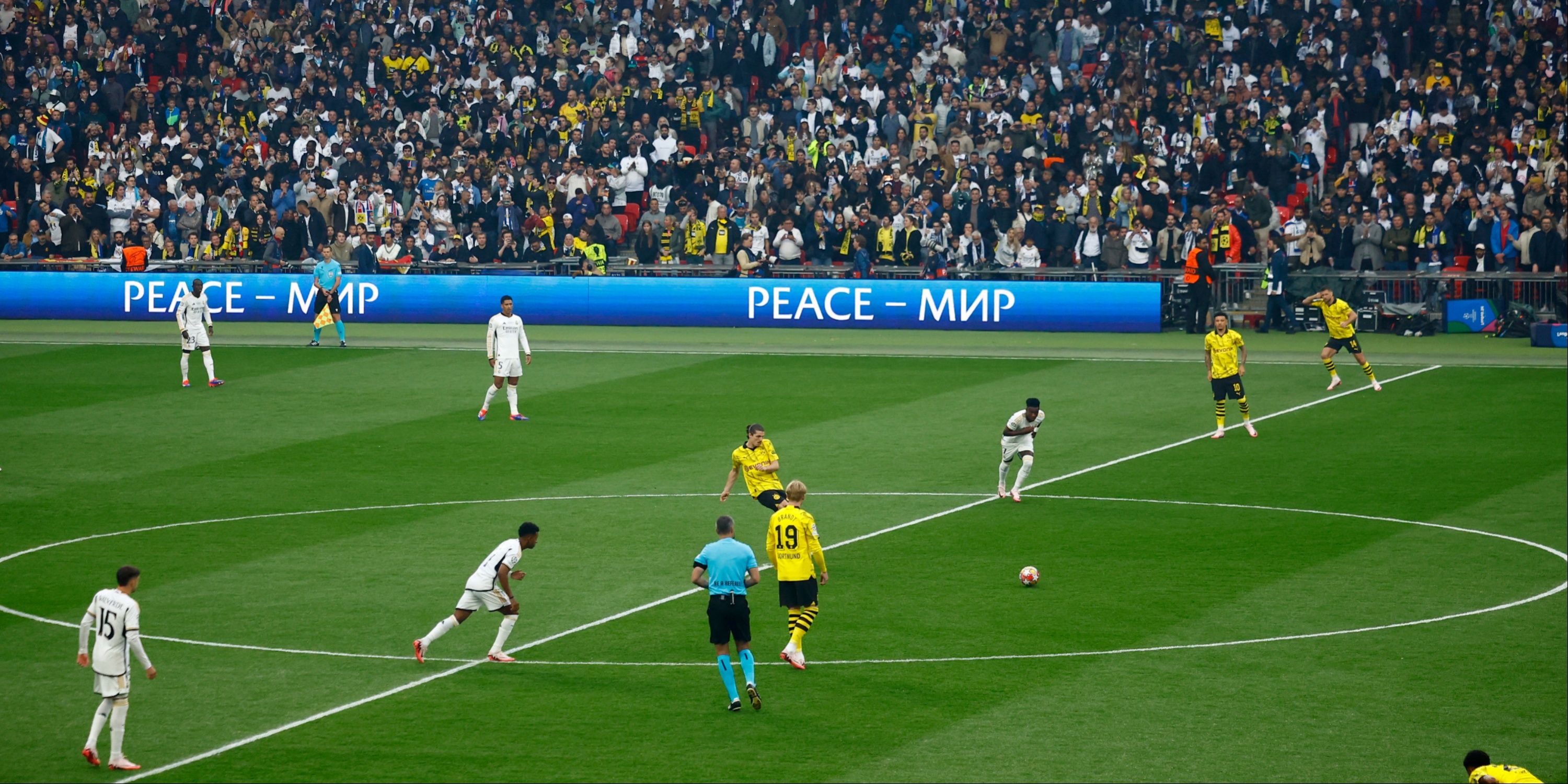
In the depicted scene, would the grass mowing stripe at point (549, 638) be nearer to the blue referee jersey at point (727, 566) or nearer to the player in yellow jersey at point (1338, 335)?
the blue referee jersey at point (727, 566)

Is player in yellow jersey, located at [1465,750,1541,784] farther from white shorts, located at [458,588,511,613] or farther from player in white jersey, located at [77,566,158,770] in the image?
player in white jersey, located at [77,566,158,770]

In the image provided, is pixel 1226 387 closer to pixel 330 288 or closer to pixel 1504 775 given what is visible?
pixel 1504 775

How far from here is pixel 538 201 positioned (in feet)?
157

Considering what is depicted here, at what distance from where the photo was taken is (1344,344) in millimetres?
33750

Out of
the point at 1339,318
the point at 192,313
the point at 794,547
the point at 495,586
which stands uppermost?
the point at 1339,318

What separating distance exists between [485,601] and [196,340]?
20470 millimetres

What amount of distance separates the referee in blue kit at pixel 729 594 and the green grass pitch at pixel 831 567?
1.21 ft

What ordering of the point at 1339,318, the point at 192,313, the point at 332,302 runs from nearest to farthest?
the point at 1339,318
the point at 192,313
the point at 332,302

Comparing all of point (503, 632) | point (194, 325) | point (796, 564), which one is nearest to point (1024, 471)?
point (796, 564)

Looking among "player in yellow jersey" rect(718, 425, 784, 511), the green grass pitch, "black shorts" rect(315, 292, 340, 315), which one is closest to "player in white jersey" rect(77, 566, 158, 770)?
the green grass pitch

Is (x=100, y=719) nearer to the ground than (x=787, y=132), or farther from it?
nearer to the ground

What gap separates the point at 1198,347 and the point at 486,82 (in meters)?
21.8

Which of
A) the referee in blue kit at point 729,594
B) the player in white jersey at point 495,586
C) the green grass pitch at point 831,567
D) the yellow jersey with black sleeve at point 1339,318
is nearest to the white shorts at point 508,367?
the green grass pitch at point 831,567

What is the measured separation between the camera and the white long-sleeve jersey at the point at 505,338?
31234 millimetres
